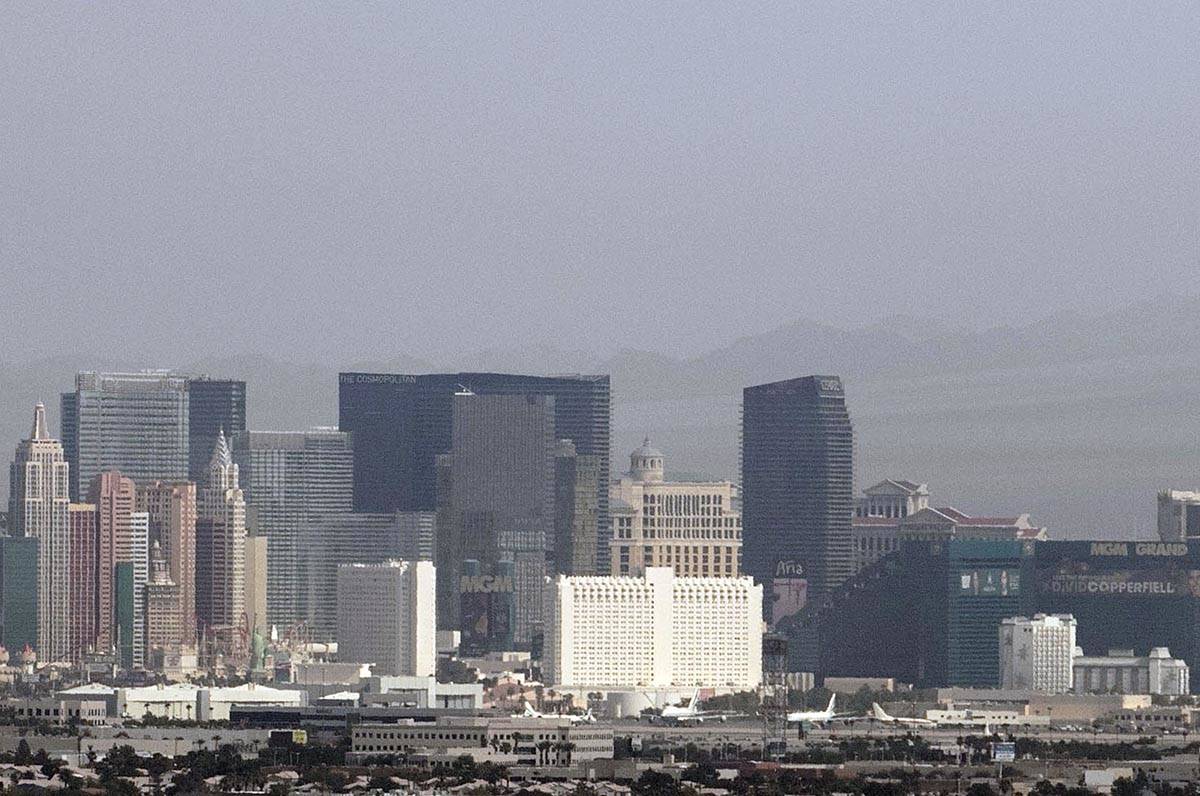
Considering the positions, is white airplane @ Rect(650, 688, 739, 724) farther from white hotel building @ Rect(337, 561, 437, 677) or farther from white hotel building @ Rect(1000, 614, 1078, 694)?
white hotel building @ Rect(337, 561, 437, 677)

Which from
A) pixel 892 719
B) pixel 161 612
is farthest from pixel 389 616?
pixel 892 719

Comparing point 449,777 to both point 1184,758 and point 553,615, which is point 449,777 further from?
point 553,615

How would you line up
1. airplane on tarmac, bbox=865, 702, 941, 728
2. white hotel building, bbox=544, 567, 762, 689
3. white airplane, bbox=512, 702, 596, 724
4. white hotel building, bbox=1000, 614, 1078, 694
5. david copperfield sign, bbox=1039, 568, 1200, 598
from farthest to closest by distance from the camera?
1. david copperfield sign, bbox=1039, 568, 1200, 598
2. white hotel building, bbox=544, 567, 762, 689
3. white hotel building, bbox=1000, 614, 1078, 694
4. airplane on tarmac, bbox=865, 702, 941, 728
5. white airplane, bbox=512, 702, 596, 724

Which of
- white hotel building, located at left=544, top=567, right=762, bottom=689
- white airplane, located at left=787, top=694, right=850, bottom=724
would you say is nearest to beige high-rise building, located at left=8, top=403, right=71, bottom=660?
white hotel building, located at left=544, top=567, right=762, bottom=689

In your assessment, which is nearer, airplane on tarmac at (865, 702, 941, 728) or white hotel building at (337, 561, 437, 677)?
airplane on tarmac at (865, 702, 941, 728)

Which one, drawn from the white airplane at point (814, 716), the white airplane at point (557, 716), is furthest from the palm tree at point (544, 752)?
the white airplane at point (814, 716)

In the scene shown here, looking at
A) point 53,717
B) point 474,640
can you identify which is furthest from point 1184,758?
point 474,640
